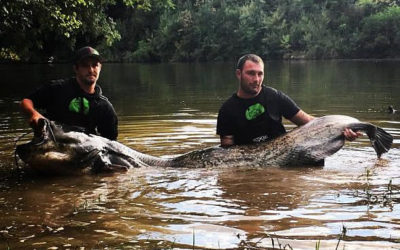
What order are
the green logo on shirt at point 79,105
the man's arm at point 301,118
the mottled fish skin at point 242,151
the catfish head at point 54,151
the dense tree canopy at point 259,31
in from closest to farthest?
the catfish head at point 54,151, the mottled fish skin at point 242,151, the green logo on shirt at point 79,105, the man's arm at point 301,118, the dense tree canopy at point 259,31

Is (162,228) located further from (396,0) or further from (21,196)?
(396,0)

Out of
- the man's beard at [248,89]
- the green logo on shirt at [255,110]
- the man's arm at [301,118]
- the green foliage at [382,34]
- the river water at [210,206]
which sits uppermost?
the green foliage at [382,34]

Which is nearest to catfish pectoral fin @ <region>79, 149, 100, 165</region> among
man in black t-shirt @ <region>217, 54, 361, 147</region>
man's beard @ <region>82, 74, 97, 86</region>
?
man's beard @ <region>82, 74, 97, 86</region>

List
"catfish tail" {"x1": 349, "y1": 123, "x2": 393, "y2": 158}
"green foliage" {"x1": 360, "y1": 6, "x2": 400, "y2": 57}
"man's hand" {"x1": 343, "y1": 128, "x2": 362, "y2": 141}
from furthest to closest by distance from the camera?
"green foliage" {"x1": 360, "y1": 6, "x2": 400, "y2": 57} → "catfish tail" {"x1": 349, "y1": 123, "x2": 393, "y2": 158} → "man's hand" {"x1": 343, "y1": 128, "x2": 362, "y2": 141}

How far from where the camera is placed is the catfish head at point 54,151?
6125mm

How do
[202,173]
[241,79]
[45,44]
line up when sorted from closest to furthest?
[202,173] < [241,79] < [45,44]

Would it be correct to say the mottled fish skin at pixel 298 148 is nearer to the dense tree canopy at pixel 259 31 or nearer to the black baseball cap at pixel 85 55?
the black baseball cap at pixel 85 55

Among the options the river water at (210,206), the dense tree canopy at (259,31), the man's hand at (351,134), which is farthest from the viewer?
the dense tree canopy at (259,31)

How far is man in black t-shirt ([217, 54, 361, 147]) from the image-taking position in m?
6.72

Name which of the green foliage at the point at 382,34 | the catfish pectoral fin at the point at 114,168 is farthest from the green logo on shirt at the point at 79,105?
the green foliage at the point at 382,34

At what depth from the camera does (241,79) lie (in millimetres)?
6699

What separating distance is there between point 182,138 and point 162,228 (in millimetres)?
5319

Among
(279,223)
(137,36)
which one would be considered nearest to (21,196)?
(279,223)

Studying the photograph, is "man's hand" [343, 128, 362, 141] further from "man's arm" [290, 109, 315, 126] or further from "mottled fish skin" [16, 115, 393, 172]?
"man's arm" [290, 109, 315, 126]
